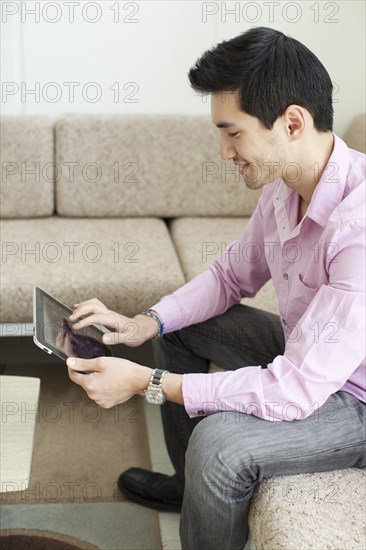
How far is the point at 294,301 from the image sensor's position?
1.52 meters

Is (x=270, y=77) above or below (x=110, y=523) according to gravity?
above


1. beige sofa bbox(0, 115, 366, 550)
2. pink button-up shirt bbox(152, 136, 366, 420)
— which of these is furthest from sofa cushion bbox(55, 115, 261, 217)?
pink button-up shirt bbox(152, 136, 366, 420)

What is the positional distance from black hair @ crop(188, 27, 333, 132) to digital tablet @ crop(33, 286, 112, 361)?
57 cm

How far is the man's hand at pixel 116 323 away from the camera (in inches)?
64.5

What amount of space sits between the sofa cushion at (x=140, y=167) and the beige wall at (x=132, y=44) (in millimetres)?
139

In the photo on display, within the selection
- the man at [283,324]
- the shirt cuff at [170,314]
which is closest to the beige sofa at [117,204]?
the shirt cuff at [170,314]

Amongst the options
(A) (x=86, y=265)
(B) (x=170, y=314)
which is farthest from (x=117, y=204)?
(B) (x=170, y=314)

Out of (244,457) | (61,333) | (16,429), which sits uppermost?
(61,333)

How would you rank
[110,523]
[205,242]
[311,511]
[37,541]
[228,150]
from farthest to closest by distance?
[205,242] < [110,523] < [37,541] < [228,150] < [311,511]

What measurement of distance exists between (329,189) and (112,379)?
21.2 inches

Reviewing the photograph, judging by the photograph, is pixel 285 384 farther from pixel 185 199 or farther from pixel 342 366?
pixel 185 199

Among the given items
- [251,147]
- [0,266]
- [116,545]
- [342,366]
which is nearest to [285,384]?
[342,366]

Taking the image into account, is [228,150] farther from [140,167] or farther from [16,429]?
[140,167]

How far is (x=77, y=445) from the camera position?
2154 millimetres
